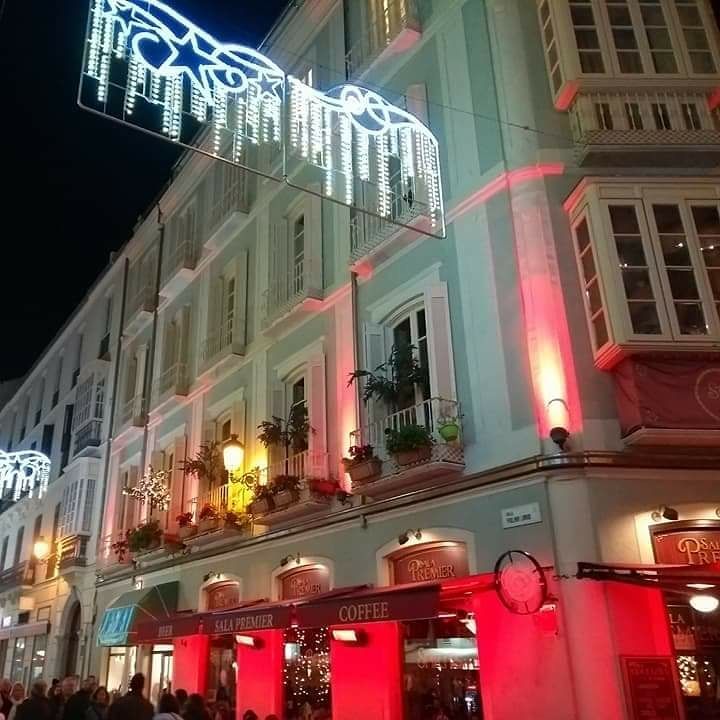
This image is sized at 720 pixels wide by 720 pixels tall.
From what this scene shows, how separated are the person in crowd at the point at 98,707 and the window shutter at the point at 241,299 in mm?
7089

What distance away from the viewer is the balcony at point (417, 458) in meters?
9.86

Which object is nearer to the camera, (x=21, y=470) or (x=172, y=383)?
(x=172, y=383)

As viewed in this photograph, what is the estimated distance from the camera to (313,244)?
14.3 m

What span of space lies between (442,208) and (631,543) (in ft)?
18.0

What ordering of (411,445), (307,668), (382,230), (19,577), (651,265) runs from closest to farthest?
(651,265)
(411,445)
(307,668)
(382,230)
(19,577)

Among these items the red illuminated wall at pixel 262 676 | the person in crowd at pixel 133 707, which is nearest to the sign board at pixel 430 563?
the red illuminated wall at pixel 262 676

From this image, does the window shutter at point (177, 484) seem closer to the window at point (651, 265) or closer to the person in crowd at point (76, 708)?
the person in crowd at point (76, 708)

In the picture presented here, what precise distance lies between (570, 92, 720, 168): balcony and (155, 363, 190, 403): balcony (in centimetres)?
1100

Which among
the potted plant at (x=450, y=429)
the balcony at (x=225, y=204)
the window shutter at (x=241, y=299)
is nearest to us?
the potted plant at (x=450, y=429)

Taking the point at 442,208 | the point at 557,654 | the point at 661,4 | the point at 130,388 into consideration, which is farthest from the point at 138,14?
the point at 130,388

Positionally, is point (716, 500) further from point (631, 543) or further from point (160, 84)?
point (160, 84)

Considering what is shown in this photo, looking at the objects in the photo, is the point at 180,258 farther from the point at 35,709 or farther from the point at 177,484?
the point at 35,709

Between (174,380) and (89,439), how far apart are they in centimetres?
571

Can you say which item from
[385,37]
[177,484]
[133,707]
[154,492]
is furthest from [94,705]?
[385,37]
